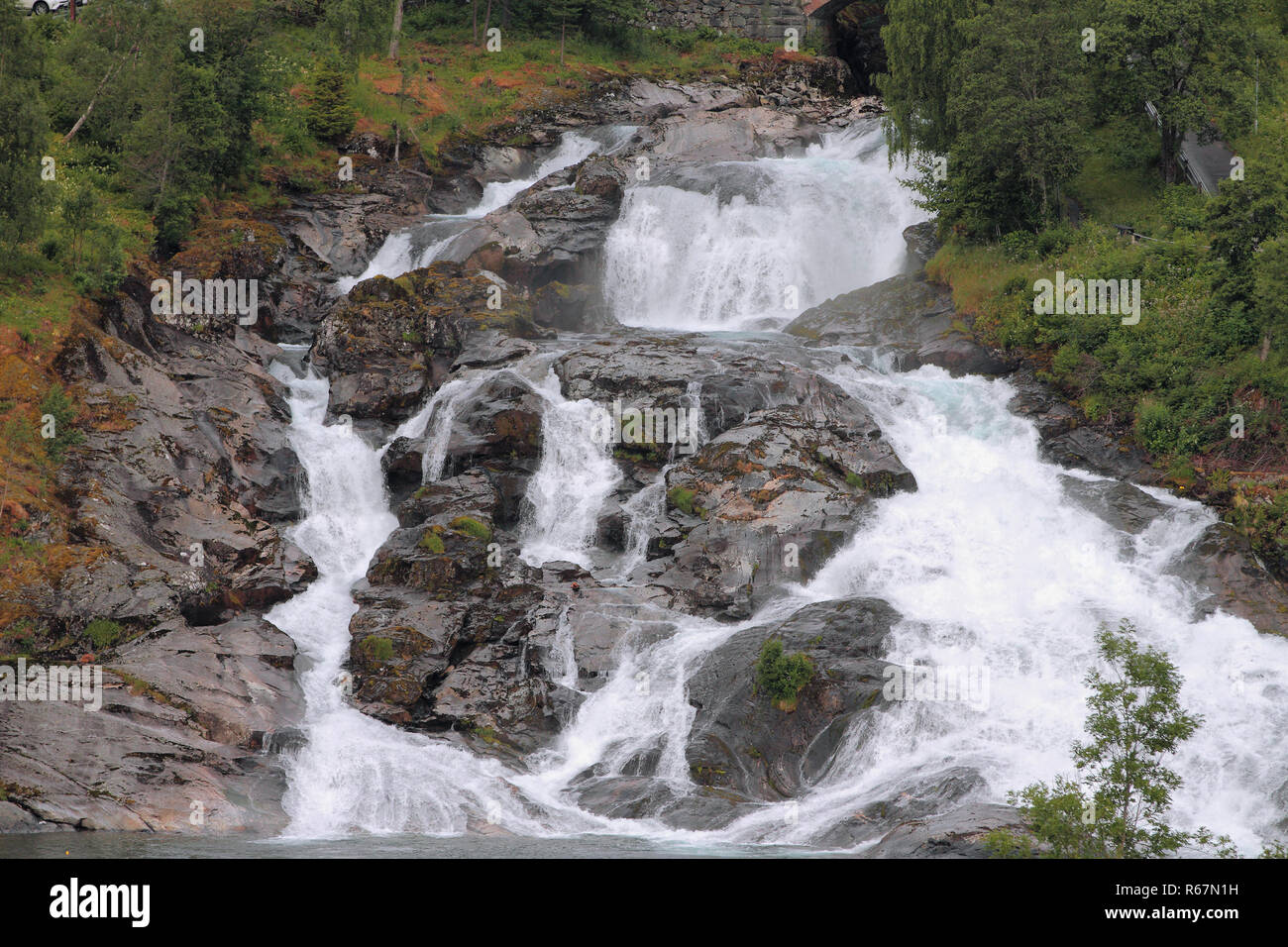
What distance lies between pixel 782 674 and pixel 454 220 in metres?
28.5

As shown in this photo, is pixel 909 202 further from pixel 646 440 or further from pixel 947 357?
pixel 646 440

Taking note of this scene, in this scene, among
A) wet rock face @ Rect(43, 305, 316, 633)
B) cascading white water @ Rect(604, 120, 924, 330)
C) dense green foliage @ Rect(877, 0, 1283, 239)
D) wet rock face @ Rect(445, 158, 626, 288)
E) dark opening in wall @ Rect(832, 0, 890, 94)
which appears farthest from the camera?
dark opening in wall @ Rect(832, 0, 890, 94)

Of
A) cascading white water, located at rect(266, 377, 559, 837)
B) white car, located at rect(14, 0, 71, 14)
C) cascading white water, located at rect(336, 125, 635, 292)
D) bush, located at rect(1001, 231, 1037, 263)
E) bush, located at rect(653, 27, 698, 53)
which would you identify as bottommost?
cascading white water, located at rect(266, 377, 559, 837)

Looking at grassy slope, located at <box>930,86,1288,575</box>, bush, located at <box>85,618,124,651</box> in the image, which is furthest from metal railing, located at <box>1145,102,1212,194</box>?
bush, located at <box>85,618,124,651</box>

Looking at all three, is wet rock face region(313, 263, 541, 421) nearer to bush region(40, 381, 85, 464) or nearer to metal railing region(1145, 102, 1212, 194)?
bush region(40, 381, 85, 464)

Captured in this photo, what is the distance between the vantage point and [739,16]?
65.8m

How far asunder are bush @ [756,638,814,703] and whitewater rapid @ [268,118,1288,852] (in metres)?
1.57

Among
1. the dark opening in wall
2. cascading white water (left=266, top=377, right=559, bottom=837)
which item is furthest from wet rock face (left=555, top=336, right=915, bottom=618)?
the dark opening in wall

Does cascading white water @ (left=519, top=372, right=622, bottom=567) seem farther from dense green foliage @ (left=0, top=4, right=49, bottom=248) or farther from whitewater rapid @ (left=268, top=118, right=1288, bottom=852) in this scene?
dense green foliage @ (left=0, top=4, right=49, bottom=248)

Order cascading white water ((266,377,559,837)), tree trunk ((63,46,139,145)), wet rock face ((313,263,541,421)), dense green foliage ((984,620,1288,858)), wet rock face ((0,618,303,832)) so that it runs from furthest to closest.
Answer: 1. tree trunk ((63,46,139,145))
2. wet rock face ((313,263,541,421))
3. cascading white water ((266,377,559,837))
4. wet rock face ((0,618,303,832))
5. dense green foliage ((984,620,1288,858))

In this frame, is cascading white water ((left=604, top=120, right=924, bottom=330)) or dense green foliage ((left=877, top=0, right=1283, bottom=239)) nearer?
dense green foliage ((left=877, top=0, right=1283, bottom=239))

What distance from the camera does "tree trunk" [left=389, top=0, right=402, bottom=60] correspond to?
5750 centimetres

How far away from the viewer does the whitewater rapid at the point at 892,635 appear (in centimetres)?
2052

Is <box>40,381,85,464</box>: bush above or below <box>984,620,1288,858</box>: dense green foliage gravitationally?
above
